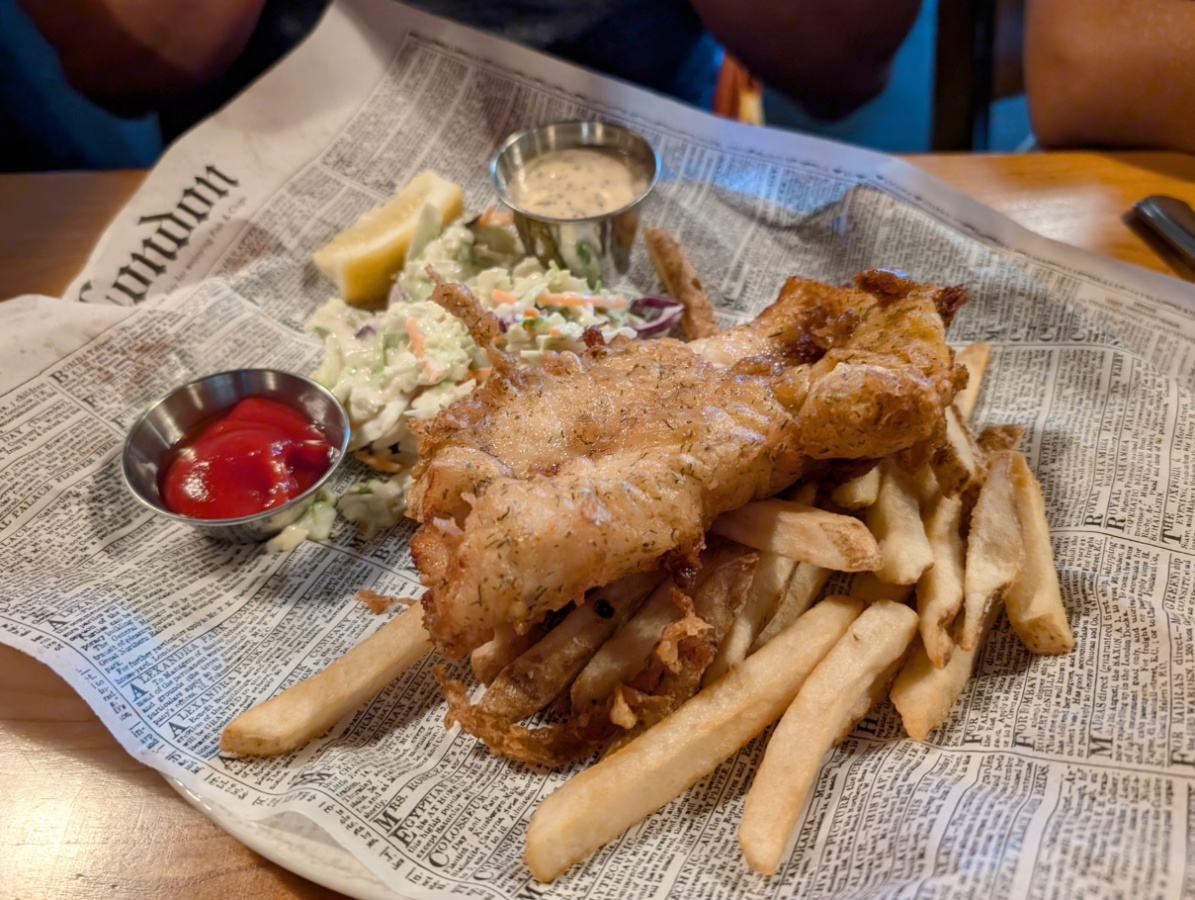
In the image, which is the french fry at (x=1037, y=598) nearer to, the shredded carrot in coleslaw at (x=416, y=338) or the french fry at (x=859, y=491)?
the french fry at (x=859, y=491)

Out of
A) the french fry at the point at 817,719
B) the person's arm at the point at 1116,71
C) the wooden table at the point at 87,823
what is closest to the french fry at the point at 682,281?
the french fry at the point at 817,719

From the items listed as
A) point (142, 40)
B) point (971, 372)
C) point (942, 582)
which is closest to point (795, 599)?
point (942, 582)

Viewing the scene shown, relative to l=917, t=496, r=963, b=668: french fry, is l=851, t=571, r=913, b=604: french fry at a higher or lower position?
lower

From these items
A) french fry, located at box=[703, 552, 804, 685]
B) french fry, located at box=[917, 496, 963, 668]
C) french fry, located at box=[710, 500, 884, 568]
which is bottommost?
french fry, located at box=[703, 552, 804, 685]

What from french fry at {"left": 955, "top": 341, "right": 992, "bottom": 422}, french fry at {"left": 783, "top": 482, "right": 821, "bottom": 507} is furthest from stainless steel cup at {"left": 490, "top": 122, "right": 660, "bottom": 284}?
french fry at {"left": 783, "top": 482, "right": 821, "bottom": 507}

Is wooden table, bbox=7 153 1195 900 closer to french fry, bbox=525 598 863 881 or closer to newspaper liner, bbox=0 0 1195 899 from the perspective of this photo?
newspaper liner, bbox=0 0 1195 899

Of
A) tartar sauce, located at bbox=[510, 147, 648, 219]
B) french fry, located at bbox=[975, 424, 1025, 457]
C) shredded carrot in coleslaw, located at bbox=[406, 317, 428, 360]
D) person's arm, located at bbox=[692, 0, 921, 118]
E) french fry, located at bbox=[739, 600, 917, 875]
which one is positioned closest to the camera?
french fry, located at bbox=[739, 600, 917, 875]
